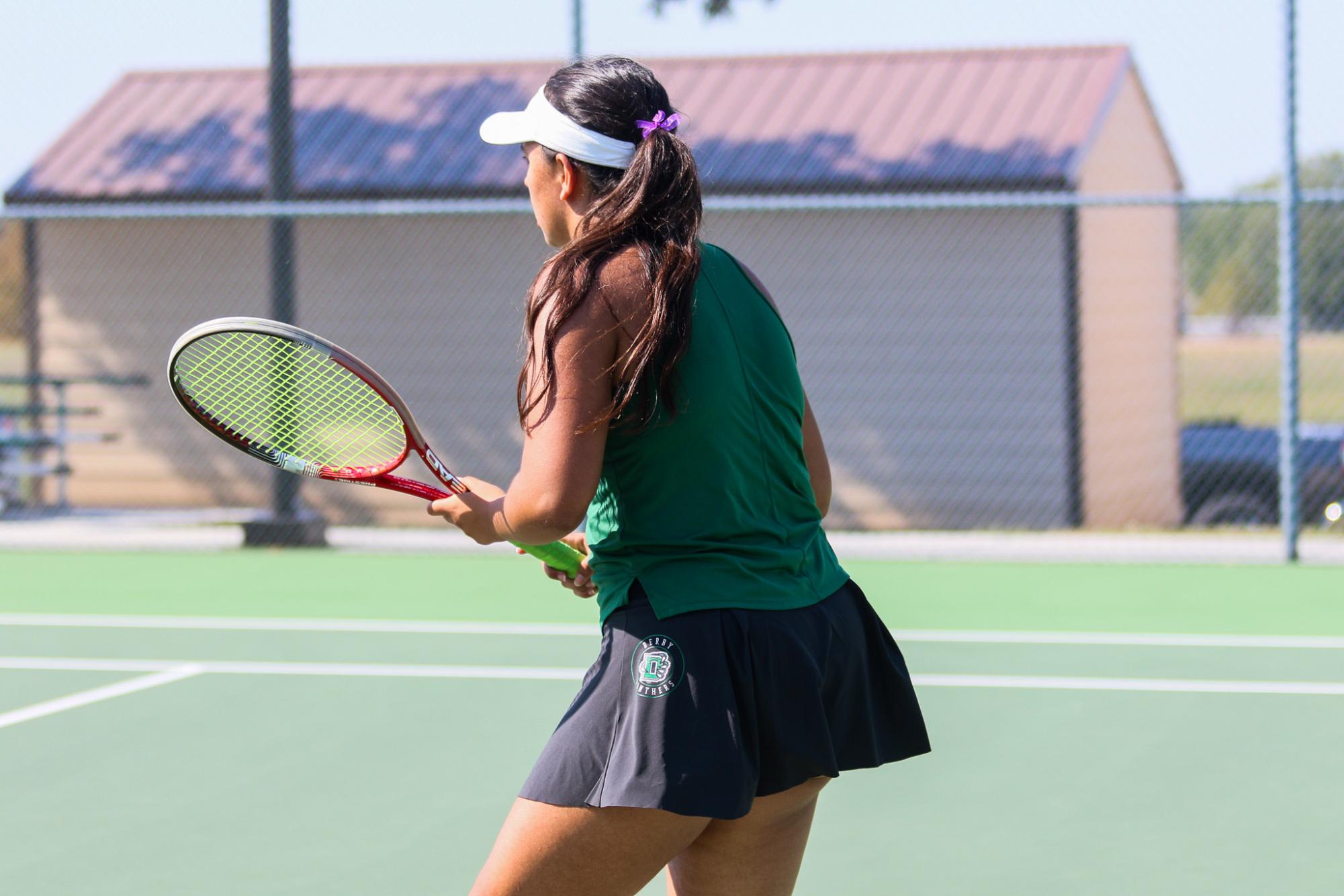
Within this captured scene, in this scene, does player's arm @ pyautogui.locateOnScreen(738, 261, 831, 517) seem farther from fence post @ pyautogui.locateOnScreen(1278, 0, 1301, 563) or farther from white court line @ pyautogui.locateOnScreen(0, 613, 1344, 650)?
fence post @ pyautogui.locateOnScreen(1278, 0, 1301, 563)

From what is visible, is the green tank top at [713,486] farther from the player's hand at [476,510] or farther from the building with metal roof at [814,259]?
the building with metal roof at [814,259]

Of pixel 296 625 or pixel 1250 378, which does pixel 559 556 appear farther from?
pixel 1250 378

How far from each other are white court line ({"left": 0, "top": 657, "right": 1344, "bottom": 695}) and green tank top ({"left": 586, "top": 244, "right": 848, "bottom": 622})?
3.87 m

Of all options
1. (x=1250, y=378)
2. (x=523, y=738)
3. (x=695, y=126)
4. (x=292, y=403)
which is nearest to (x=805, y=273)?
(x=695, y=126)

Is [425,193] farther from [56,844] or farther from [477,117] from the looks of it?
[56,844]

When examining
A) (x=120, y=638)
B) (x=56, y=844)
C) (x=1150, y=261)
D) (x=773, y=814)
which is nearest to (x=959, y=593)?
(x=120, y=638)

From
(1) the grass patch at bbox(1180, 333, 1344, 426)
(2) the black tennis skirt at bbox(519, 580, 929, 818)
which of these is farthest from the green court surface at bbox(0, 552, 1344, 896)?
(1) the grass patch at bbox(1180, 333, 1344, 426)

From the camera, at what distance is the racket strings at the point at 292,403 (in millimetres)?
2871

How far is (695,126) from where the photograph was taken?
43.0ft

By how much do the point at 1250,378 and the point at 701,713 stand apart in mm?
31083

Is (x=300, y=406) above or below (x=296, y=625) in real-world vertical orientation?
above

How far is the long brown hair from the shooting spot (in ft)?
6.94

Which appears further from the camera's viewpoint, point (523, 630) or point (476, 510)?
point (523, 630)

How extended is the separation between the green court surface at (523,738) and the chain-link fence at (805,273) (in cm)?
419
